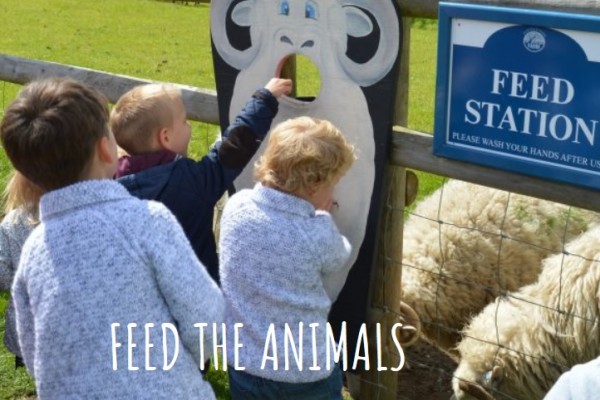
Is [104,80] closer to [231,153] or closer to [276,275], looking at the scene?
[231,153]

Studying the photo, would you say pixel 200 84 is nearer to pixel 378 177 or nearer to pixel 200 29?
pixel 200 29

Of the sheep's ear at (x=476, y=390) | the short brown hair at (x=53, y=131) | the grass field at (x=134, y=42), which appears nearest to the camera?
the short brown hair at (x=53, y=131)

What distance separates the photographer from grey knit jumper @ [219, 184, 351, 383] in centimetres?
268

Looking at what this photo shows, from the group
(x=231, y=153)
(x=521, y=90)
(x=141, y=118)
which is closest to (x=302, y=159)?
(x=231, y=153)

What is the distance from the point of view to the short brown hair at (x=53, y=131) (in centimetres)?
215

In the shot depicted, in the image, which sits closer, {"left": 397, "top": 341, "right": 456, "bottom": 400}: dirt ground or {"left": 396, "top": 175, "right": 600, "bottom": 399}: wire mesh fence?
{"left": 396, "top": 175, "right": 600, "bottom": 399}: wire mesh fence

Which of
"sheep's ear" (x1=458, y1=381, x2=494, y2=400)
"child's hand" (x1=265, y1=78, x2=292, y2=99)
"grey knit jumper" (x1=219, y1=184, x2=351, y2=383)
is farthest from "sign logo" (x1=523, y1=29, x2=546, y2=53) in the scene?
"sheep's ear" (x1=458, y1=381, x2=494, y2=400)

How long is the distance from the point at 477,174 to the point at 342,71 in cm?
61

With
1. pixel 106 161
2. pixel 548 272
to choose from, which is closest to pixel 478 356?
pixel 548 272

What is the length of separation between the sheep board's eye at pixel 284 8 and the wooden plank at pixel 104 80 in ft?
1.94

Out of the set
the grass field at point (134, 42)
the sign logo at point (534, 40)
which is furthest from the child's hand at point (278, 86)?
the grass field at point (134, 42)

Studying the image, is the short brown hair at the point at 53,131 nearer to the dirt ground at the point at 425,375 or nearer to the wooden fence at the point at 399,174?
the wooden fence at the point at 399,174

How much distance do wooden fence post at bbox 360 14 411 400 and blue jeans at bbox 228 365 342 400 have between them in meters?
0.67

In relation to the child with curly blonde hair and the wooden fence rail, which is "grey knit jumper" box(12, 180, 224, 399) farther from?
the wooden fence rail
